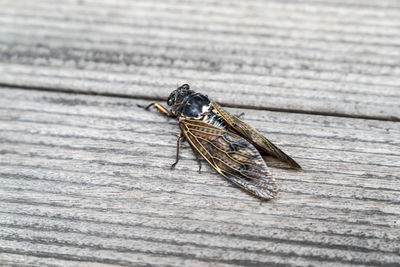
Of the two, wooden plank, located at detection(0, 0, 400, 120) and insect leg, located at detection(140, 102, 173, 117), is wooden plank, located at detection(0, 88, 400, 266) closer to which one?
insect leg, located at detection(140, 102, 173, 117)

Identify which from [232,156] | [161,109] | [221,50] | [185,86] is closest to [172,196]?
[232,156]

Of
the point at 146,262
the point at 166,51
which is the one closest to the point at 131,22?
the point at 166,51

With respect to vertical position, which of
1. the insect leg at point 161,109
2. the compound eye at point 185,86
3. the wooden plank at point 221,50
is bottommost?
the insect leg at point 161,109

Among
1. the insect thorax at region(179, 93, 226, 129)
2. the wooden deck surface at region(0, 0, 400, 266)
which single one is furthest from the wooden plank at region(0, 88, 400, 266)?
the insect thorax at region(179, 93, 226, 129)

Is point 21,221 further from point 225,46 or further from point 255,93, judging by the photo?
point 225,46

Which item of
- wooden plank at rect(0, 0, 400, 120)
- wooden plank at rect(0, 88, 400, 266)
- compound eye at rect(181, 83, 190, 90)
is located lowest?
wooden plank at rect(0, 88, 400, 266)

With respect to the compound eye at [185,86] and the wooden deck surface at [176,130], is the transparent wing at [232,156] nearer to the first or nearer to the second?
the wooden deck surface at [176,130]

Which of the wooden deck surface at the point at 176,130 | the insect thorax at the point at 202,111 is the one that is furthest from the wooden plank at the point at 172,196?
the insect thorax at the point at 202,111

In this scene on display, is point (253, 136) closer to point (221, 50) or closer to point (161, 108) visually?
point (161, 108)
